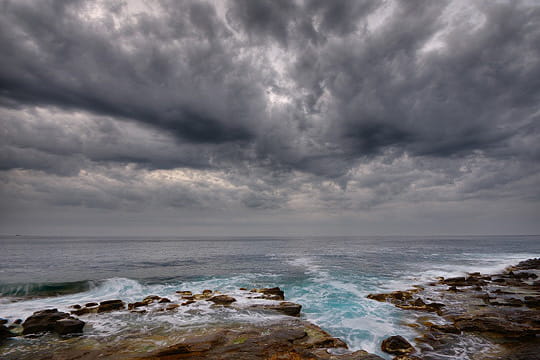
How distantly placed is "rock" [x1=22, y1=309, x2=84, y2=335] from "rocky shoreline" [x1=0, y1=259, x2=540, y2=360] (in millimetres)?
49

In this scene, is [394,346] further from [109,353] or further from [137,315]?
[137,315]

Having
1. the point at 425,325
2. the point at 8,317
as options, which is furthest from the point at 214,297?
the point at 425,325

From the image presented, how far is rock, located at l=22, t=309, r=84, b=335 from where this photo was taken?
575 inches

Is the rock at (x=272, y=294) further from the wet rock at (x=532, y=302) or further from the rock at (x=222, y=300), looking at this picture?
→ the wet rock at (x=532, y=302)

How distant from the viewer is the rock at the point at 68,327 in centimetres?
1451

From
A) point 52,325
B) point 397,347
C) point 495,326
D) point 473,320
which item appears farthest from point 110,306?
point 495,326

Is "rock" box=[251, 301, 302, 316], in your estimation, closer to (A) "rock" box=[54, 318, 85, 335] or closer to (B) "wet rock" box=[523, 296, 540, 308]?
(A) "rock" box=[54, 318, 85, 335]

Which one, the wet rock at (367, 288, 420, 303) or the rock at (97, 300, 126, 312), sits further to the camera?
the wet rock at (367, 288, 420, 303)

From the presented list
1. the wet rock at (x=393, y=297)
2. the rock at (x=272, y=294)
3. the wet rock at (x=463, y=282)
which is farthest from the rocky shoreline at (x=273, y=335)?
the wet rock at (x=463, y=282)

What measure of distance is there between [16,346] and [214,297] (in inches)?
503

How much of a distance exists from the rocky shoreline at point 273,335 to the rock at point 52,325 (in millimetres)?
49


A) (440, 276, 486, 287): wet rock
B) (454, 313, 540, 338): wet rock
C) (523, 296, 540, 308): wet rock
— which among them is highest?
(454, 313, 540, 338): wet rock

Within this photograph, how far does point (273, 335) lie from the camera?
13.5 metres

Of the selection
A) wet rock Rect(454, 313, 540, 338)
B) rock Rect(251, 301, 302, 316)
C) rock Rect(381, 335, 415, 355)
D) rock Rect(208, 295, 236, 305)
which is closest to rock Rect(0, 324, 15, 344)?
rock Rect(208, 295, 236, 305)
